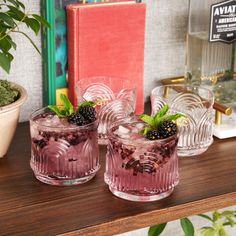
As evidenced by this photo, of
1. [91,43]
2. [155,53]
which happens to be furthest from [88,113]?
[155,53]

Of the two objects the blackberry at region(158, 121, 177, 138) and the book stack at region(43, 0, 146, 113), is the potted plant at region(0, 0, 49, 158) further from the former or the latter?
the blackberry at region(158, 121, 177, 138)

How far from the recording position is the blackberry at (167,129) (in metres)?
0.84

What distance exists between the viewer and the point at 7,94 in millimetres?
958

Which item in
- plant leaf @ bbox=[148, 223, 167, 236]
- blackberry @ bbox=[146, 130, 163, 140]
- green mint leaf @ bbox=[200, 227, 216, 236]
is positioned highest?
blackberry @ bbox=[146, 130, 163, 140]

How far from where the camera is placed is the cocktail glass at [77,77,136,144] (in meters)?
1.04

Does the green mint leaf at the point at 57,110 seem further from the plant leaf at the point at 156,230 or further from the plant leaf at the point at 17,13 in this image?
the plant leaf at the point at 156,230

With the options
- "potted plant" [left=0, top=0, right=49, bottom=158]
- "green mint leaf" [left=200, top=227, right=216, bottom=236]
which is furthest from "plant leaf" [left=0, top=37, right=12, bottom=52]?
"green mint leaf" [left=200, top=227, right=216, bottom=236]

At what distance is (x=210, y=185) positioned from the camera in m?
0.90

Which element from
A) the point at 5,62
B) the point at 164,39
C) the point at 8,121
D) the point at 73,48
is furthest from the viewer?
the point at 164,39

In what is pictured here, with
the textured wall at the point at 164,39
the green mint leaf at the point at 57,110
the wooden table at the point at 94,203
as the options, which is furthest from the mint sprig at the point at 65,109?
the textured wall at the point at 164,39

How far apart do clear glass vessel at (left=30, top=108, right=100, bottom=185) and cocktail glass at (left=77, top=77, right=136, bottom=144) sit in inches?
5.4

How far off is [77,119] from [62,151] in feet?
0.18

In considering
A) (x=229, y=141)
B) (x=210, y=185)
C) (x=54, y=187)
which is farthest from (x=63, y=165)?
(x=229, y=141)

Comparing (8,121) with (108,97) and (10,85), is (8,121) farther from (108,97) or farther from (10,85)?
(108,97)
